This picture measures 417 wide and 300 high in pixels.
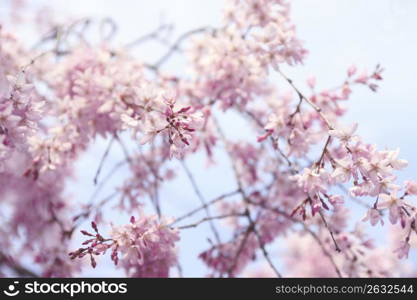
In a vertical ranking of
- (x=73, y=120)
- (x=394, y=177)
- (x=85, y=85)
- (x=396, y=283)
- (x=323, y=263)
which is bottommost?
(x=396, y=283)

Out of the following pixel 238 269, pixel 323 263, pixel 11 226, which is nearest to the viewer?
pixel 238 269

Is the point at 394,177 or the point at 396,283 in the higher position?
the point at 394,177

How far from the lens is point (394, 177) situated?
2490mm

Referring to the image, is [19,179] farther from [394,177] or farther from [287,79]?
[394,177]

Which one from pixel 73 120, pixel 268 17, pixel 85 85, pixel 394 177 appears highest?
pixel 268 17

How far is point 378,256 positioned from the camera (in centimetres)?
577

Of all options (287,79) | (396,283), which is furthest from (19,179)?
(396,283)

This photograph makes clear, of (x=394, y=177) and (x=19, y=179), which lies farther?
(x=19, y=179)

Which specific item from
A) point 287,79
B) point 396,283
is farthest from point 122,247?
point 396,283

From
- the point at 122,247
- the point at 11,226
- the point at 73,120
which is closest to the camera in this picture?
the point at 122,247

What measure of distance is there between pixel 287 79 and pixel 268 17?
50.3 inches

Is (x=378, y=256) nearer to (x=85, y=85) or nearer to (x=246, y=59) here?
(x=246, y=59)

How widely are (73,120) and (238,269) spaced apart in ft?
7.47

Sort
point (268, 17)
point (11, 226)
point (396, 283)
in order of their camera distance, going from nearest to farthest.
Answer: point (396, 283)
point (268, 17)
point (11, 226)
